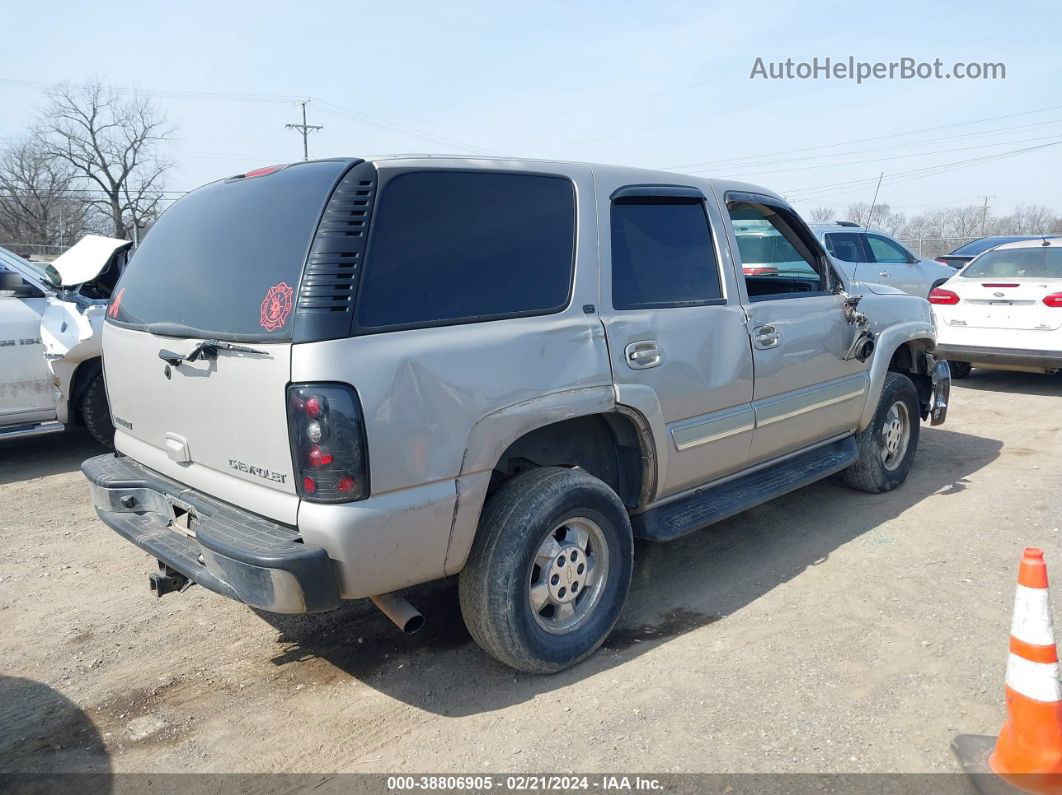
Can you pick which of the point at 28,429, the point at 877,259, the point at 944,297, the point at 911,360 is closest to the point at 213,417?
the point at 28,429

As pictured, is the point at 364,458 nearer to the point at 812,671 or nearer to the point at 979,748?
the point at 812,671

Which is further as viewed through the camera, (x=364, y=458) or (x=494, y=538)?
(x=494, y=538)

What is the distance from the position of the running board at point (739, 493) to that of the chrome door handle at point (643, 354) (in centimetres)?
75

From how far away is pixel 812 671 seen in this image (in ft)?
10.7

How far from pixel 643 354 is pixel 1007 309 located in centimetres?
696

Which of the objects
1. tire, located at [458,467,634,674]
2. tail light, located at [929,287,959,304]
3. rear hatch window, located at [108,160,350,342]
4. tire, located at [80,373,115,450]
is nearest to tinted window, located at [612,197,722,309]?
tire, located at [458,467,634,674]

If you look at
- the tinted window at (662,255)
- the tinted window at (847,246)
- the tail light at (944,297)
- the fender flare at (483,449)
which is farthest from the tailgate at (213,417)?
the tinted window at (847,246)

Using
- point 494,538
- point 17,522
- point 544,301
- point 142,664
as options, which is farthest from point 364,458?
point 17,522

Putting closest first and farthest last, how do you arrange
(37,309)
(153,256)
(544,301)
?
(544,301) → (153,256) → (37,309)

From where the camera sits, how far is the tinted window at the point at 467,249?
111 inches

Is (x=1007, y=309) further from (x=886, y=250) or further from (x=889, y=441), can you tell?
(x=886, y=250)

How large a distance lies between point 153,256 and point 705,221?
2.67 meters

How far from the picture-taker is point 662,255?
3834 mm

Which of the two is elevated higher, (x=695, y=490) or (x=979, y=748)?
(x=695, y=490)
